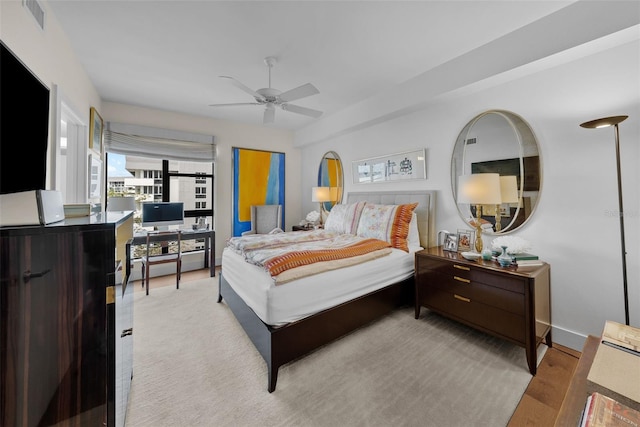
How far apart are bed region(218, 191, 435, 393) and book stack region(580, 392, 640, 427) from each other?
1.46m

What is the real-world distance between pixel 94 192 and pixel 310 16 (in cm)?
318

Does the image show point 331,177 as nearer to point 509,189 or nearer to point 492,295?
point 509,189

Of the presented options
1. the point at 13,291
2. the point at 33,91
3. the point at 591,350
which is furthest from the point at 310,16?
the point at 591,350

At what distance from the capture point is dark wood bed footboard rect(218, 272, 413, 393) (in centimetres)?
176

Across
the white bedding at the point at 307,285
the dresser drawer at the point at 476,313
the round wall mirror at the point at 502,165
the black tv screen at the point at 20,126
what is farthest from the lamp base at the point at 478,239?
the black tv screen at the point at 20,126

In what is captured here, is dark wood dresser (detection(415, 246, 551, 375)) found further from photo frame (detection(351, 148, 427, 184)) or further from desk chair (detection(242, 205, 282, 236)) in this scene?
desk chair (detection(242, 205, 282, 236))

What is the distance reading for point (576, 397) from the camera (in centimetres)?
94

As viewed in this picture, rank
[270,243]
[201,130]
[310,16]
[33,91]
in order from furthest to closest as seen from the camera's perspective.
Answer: [201,130] < [270,243] < [310,16] < [33,91]

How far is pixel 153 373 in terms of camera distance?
1866 mm

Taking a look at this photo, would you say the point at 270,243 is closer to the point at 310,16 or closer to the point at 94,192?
the point at 310,16

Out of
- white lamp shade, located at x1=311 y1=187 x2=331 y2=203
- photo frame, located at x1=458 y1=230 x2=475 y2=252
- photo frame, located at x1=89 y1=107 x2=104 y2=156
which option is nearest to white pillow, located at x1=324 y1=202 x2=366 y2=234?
white lamp shade, located at x1=311 y1=187 x2=331 y2=203

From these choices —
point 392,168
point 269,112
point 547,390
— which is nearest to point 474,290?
point 547,390

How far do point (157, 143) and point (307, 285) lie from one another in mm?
3610

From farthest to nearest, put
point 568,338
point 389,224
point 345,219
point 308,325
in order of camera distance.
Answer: point 345,219
point 389,224
point 568,338
point 308,325
